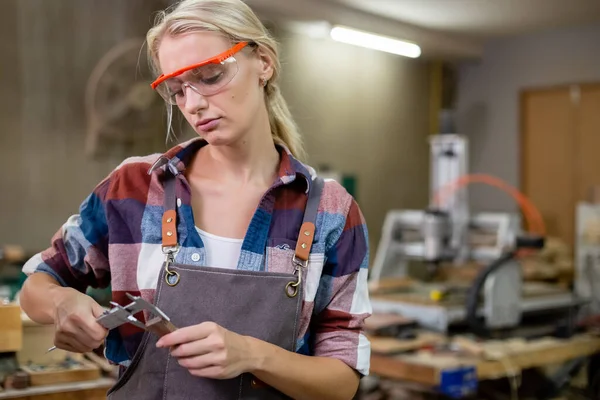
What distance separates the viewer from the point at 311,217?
48.8 inches

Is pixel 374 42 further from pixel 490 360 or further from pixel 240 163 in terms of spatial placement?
pixel 240 163

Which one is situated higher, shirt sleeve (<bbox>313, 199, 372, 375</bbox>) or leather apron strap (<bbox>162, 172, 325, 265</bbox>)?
leather apron strap (<bbox>162, 172, 325, 265</bbox>)

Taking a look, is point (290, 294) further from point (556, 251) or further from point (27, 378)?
point (556, 251)

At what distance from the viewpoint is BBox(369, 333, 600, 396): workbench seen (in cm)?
293

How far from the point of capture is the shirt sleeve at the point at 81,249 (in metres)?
1.21

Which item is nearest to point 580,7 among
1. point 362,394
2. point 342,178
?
point 342,178

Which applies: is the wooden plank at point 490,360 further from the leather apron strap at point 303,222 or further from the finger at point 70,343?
the finger at point 70,343

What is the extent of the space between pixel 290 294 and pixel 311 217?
0.14m

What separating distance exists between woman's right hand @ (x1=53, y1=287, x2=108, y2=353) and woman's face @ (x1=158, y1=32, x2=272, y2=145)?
13.2 inches

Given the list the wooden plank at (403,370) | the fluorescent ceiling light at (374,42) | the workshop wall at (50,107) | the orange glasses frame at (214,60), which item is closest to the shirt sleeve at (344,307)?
the orange glasses frame at (214,60)

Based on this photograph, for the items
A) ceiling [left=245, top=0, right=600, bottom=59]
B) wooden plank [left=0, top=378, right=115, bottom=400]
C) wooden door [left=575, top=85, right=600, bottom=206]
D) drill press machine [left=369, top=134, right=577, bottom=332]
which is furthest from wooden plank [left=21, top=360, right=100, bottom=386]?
wooden door [left=575, top=85, right=600, bottom=206]

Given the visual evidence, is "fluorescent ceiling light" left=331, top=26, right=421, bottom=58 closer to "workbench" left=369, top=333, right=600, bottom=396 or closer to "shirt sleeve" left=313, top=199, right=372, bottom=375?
"workbench" left=369, top=333, right=600, bottom=396

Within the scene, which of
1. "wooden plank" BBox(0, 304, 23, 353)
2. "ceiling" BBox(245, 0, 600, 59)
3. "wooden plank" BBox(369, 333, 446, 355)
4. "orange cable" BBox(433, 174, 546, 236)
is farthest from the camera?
"orange cable" BBox(433, 174, 546, 236)

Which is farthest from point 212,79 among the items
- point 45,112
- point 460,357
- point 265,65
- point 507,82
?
point 507,82
